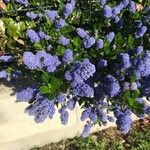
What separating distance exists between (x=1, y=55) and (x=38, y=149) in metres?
0.83

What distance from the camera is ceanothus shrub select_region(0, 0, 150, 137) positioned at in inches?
132

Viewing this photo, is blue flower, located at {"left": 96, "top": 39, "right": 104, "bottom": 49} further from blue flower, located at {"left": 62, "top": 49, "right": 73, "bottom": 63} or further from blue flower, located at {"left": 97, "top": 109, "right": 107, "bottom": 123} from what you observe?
blue flower, located at {"left": 97, "top": 109, "right": 107, "bottom": 123}

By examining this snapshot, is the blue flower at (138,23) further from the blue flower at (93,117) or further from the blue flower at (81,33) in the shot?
the blue flower at (93,117)

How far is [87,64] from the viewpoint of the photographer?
3266 millimetres

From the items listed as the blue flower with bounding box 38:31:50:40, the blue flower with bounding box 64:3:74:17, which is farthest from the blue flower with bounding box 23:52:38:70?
the blue flower with bounding box 64:3:74:17

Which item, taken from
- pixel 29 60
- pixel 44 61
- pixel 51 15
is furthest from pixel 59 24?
pixel 29 60

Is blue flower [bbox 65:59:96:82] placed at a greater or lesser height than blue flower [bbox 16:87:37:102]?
greater

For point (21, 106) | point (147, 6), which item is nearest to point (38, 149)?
point (21, 106)

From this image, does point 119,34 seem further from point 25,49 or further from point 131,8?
point 25,49

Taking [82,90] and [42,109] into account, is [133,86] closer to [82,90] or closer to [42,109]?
[82,90]

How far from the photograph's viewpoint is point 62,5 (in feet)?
12.9

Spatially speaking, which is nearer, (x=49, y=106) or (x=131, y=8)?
(x=49, y=106)

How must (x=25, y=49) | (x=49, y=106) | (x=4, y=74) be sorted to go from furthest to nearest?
(x=25, y=49)
(x=4, y=74)
(x=49, y=106)

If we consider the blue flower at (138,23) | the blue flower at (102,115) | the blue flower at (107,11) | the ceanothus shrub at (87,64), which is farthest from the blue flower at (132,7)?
the blue flower at (102,115)
